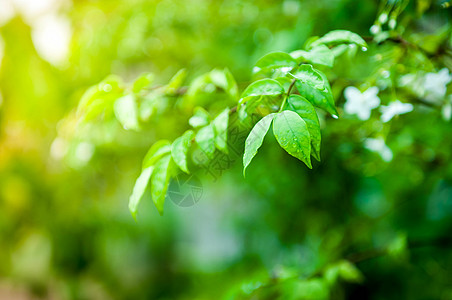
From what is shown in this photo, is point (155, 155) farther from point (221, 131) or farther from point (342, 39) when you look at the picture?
point (342, 39)

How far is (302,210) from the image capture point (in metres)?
1.53

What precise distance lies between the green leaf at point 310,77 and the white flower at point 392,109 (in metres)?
0.36

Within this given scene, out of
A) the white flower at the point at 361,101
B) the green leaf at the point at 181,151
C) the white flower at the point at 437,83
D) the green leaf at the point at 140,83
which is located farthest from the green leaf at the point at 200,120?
the white flower at the point at 437,83

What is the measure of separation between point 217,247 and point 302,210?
1.45 metres

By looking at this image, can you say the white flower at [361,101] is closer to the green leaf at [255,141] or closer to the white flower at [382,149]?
the white flower at [382,149]

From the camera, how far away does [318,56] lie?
573 millimetres

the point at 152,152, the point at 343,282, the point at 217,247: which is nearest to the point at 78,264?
the point at 217,247

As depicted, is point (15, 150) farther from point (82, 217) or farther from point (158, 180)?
point (158, 180)

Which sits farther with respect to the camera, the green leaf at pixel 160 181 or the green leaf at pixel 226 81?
the green leaf at pixel 226 81

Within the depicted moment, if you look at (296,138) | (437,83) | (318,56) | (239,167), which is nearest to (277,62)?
(318,56)

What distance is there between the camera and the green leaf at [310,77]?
→ 492 mm

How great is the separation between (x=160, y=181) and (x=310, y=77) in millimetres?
259

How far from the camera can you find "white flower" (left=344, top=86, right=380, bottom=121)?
0.80 metres

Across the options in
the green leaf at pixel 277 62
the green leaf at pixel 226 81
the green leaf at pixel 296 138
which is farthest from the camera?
the green leaf at pixel 226 81
